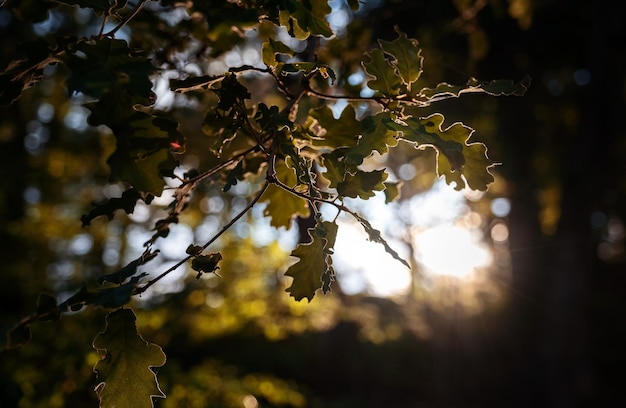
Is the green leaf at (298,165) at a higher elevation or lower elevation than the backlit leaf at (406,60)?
lower

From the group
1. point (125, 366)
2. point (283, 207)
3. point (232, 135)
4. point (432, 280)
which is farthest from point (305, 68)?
point (432, 280)

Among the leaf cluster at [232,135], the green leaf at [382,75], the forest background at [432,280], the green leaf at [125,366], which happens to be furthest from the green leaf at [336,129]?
the forest background at [432,280]

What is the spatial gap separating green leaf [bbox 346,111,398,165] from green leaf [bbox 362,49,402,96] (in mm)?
101

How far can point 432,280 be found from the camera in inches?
472

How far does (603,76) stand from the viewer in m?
6.33

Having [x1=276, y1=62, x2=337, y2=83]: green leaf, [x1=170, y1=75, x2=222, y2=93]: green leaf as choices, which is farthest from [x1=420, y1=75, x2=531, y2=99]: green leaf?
[x1=170, y1=75, x2=222, y2=93]: green leaf

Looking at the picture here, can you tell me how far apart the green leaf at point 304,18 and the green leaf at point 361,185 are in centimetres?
30

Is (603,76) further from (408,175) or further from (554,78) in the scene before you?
(408,175)

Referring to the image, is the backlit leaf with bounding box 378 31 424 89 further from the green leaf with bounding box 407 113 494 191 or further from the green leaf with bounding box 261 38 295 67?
the green leaf with bounding box 261 38 295 67

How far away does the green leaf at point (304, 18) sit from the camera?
108 centimetres

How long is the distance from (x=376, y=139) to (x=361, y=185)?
0.36ft

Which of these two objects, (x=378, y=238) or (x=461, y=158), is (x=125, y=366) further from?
(x=461, y=158)

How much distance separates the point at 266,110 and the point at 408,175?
9.59 meters

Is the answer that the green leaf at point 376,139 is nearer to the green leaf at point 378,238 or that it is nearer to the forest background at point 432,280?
the green leaf at point 378,238
